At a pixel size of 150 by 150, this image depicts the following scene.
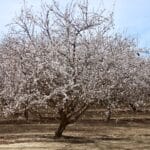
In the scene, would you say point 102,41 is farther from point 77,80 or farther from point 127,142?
point 127,142

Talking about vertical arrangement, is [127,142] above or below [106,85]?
below

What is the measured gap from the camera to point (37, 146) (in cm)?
1931

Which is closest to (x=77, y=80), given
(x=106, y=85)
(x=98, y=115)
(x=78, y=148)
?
(x=106, y=85)

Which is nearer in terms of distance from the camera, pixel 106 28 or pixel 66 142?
pixel 66 142

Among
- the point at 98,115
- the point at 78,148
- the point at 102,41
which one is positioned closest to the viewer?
the point at 78,148

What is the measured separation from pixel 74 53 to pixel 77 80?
4.31 ft

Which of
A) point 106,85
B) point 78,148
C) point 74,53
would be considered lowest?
point 78,148

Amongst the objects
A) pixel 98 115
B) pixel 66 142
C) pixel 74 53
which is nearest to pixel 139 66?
pixel 74 53

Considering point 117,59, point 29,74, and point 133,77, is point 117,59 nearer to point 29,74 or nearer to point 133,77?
point 133,77

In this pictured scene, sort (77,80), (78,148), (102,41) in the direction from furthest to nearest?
(102,41) → (77,80) → (78,148)

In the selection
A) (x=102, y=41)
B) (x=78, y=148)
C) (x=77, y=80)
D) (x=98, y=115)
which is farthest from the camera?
(x=98, y=115)

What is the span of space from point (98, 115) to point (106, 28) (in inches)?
815

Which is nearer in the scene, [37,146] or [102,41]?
[37,146]

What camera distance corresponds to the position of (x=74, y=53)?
21.5 metres
